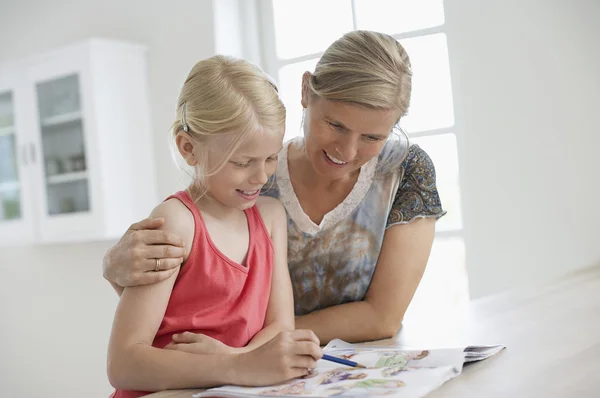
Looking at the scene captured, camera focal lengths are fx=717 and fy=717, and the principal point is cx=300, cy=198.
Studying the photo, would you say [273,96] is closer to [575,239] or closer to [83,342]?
[575,239]

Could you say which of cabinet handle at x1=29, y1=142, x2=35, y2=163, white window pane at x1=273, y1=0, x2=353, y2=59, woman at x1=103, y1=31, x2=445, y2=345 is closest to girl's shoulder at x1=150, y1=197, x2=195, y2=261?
woman at x1=103, y1=31, x2=445, y2=345

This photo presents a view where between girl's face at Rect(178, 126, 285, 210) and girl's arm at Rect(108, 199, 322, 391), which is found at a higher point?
girl's face at Rect(178, 126, 285, 210)

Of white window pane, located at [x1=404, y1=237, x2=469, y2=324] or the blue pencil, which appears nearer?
the blue pencil

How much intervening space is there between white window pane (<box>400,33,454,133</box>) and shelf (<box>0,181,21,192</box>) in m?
2.23

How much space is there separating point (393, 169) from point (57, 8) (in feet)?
10.4

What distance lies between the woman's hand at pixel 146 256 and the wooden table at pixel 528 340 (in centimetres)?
19

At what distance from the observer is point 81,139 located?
3660 millimetres

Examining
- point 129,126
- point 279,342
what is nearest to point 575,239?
point 279,342

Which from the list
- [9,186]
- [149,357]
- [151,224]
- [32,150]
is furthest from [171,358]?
[9,186]

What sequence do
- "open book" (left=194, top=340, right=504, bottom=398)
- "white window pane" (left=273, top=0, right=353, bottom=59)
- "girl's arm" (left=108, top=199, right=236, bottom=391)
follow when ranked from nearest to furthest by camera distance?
"open book" (left=194, top=340, right=504, bottom=398) < "girl's arm" (left=108, top=199, right=236, bottom=391) < "white window pane" (left=273, top=0, right=353, bottom=59)

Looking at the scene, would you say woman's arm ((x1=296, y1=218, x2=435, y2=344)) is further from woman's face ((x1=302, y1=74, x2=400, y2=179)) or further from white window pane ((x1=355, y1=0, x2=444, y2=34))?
white window pane ((x1=355, y1=0, x2=444, y2=34))

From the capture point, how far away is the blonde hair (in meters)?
1.25

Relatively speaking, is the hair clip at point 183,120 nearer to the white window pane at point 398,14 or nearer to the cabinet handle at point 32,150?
the white window pane at point 398,14

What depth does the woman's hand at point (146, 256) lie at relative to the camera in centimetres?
114
